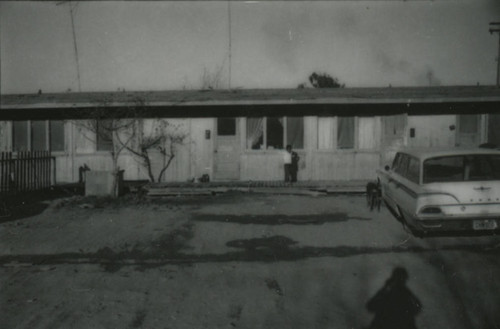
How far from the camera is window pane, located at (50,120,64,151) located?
15594 mm

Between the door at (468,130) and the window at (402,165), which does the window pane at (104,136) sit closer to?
the window at (402,165)

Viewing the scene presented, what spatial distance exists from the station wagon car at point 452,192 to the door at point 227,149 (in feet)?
25.3

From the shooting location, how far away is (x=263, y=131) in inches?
595

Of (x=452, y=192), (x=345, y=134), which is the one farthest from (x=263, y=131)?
(x=452, y=192)

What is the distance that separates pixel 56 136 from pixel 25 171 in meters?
3.25

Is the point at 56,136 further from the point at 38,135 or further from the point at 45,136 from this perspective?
the point at 38,135

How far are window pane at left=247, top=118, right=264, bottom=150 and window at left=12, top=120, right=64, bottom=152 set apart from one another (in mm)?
6705

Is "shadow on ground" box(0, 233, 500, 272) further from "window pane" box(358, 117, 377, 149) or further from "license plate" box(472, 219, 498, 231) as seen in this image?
"window pane" box(358, 117, 377, 149)

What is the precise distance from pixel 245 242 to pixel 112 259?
2326 mm

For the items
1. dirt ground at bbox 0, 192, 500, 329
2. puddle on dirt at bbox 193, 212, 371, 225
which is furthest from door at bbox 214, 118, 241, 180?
puddle on dirt at bbox 193, 212, 371, 225

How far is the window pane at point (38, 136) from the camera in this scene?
15656 millimetres

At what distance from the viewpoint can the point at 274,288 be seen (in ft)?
18.9

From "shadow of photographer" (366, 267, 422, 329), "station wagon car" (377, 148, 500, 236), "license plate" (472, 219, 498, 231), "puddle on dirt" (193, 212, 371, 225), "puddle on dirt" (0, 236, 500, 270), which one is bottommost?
"shadow of photographer" (366, 267, 422, 329)

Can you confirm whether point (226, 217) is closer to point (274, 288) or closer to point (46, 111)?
point (274, 288)
